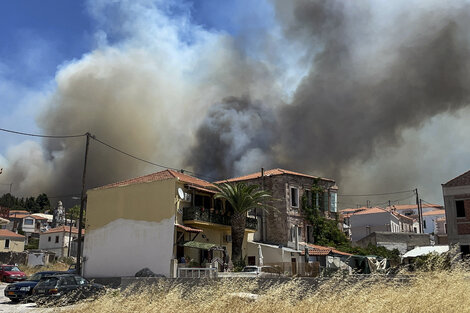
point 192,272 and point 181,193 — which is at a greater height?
point 181,193

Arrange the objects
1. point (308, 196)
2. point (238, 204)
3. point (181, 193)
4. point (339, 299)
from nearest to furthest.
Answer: point (339, 299) → point (181, 193) → point (238, 204) → point (308, 196)

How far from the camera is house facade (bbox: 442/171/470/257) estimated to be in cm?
3444

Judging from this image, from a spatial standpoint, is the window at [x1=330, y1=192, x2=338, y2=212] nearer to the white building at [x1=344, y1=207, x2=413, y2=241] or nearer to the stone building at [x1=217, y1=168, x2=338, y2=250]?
the stone building at [x1=217, y1=168, x2=338, y2=250]

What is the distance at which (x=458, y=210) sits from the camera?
116 feet

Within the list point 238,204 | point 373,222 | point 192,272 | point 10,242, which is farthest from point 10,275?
point 373,222

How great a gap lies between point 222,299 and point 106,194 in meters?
28.4

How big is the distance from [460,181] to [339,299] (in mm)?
27806

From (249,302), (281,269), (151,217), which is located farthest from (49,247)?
(249,302)

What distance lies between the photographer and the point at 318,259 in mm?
41031

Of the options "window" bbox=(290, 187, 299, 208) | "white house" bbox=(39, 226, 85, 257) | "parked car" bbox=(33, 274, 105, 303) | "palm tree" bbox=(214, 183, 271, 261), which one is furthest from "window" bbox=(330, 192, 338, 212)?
"white house" bbox=(39, 226, 85, 257)

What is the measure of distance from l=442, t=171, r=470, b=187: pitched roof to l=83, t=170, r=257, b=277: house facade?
1785cm

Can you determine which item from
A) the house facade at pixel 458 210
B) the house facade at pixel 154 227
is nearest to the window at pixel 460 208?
the house facade at pixel 458 210

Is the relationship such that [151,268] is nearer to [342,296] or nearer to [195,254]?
[195,254]

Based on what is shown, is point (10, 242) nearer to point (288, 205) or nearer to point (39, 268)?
point (39, 268)
